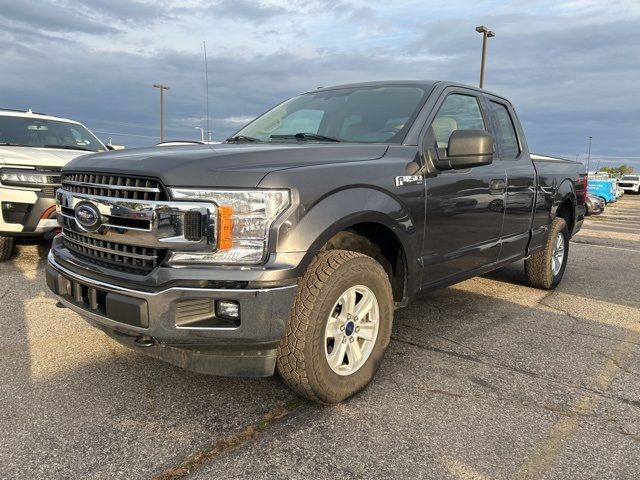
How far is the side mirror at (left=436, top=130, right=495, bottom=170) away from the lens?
324 centimetres

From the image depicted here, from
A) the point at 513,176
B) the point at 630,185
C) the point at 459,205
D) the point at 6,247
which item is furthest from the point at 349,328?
the point at 630,185

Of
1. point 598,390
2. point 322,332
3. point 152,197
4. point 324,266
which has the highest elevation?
point 152,197

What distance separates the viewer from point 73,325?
154 inches

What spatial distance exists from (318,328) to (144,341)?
0.82 metres

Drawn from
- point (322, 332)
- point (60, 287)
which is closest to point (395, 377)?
point (322, 332)

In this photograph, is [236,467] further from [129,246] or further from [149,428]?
[129,246]

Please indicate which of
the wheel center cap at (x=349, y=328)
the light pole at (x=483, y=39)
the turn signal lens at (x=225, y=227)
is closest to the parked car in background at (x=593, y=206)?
the light pole at (x=483, y=39)

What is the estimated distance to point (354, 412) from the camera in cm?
271

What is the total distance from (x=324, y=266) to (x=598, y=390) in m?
1.82

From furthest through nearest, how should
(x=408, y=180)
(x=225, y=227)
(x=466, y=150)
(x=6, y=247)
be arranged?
(x=6, y=247)
(x=466, y=150)
(x=408, y=180)
(x=225, y=227)

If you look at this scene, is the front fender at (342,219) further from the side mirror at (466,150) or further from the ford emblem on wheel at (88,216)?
the ford emblem on wheel at (88,216)

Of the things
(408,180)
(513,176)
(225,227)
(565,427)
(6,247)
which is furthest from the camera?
(6,247)

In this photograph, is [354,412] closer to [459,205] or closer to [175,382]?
[175,382]

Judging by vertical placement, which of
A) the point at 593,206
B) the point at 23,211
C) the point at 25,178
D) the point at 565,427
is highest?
the point at 25,178
